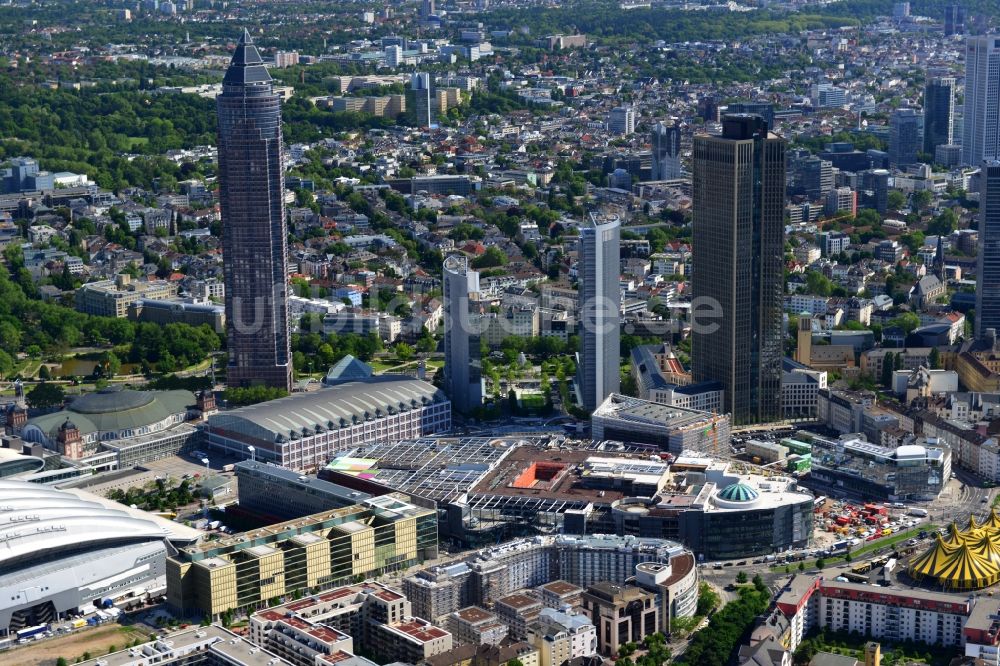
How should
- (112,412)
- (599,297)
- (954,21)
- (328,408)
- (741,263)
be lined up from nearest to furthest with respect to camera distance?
(328,408)
(112,412)
(599,297)
(741,263)
(954,21)

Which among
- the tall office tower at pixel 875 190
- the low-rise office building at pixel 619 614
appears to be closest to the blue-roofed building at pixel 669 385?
the low-rise office building at pixel 619 614

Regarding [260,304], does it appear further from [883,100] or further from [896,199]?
[883,100]

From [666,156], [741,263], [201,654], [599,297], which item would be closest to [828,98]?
[666,156]

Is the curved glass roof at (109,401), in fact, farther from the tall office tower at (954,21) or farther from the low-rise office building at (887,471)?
the tall office tower at (954,21)

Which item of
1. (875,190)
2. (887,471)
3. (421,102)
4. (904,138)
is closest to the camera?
(887,471)

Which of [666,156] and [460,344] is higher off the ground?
[666,156]

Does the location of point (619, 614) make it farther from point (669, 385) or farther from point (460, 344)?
point (460, 344)

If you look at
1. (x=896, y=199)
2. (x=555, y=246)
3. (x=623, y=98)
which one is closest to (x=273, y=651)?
(x=555, y=246)
